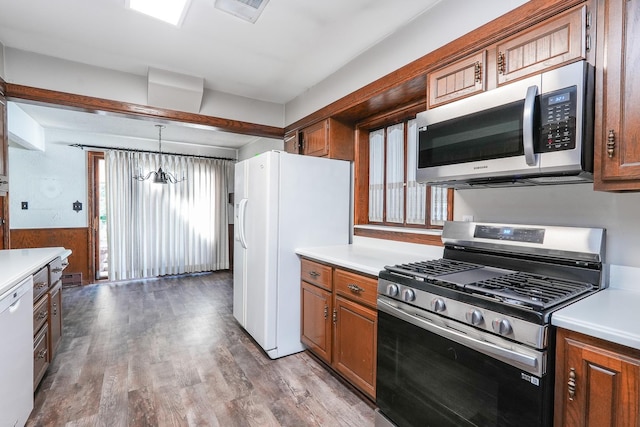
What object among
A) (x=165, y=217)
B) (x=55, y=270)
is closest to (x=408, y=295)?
(x=55, y=270)

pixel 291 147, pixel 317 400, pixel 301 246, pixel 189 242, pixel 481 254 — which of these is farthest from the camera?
pixel 189 242

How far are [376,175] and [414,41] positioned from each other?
4.03 feet

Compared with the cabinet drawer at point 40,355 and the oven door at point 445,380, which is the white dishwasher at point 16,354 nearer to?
the cabinet drawer at point 40,355

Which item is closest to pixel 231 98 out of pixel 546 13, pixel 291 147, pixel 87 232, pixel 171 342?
pixel 291 147

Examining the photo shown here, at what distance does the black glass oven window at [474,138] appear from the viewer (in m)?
1.46

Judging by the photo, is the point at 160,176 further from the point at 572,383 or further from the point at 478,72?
the point at 572,383

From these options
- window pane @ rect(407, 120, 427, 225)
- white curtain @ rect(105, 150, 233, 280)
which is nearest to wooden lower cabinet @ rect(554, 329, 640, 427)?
window pane @ rect(407, 120, 427, 225)

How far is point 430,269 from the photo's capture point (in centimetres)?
167

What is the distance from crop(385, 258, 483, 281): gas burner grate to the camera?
1.55 metres

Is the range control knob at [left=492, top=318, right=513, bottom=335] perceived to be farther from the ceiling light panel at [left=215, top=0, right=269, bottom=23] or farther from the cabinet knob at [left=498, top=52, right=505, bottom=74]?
the ceiling light panel at [left=215, top=0, right=269, bottom=23]

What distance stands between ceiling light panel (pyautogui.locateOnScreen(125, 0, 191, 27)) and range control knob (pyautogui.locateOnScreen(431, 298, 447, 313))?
215 cm

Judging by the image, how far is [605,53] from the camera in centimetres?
125

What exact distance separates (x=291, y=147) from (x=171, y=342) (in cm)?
232

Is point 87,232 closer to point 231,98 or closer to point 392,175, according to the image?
point 231,98
